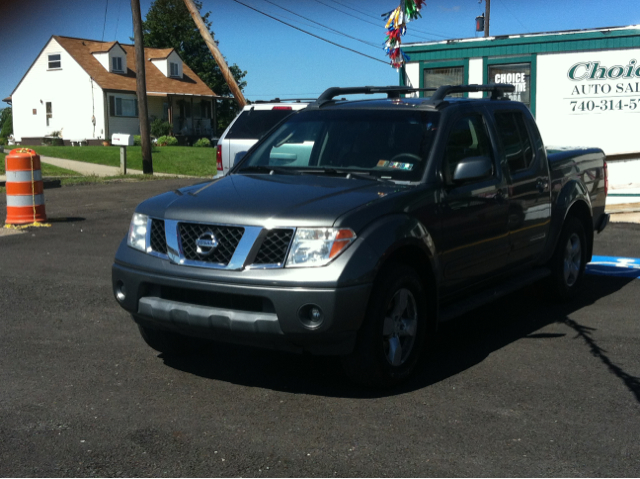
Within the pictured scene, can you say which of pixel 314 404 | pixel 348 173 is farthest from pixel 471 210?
pixel 314 404

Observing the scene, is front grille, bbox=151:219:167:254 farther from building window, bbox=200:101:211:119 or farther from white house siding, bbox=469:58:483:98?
building window, bbox=200:101:211:119

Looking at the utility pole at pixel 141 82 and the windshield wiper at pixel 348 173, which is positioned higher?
the utility pole at pixel 141 82

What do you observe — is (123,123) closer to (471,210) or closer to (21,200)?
(21,200)

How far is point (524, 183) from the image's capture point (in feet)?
21.7

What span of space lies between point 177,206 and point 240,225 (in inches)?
22.4

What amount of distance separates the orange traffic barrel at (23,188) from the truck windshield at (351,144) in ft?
23.8

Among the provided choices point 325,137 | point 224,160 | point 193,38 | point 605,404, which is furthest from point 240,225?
point 193,38

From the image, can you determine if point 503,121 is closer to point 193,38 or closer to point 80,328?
point 80,328

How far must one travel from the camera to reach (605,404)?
480 cm

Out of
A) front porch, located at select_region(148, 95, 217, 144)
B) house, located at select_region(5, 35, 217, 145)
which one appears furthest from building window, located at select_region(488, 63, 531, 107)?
front porch, located at select_region(148, 95, 217, 144)

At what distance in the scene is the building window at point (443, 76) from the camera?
57.5 feet

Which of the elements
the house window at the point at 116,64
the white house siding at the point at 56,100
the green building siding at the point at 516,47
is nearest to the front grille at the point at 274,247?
the green building siding at the point at 516,47

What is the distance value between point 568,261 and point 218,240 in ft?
13.4

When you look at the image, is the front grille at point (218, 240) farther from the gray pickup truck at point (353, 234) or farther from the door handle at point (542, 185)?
the door handle at point (542, 185)
